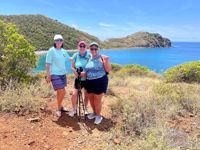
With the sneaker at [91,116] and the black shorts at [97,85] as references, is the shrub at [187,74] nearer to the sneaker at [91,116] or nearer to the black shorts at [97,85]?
the sneaker at [91,116]

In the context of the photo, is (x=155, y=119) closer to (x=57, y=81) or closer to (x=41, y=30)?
(x=57, y=81)

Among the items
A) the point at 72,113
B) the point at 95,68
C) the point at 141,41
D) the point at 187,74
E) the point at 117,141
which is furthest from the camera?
the point at 141,41

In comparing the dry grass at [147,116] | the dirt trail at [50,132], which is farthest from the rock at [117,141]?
the dirt trail at [50,132]

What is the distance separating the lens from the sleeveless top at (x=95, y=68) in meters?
5.60

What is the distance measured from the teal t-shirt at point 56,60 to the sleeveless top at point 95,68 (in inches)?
21.5

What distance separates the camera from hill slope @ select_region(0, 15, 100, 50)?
7700 centimetres

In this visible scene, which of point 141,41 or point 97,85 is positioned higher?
point 141,41

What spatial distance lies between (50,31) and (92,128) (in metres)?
85.1

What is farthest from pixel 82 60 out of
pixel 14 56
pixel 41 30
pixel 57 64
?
pixel 41 30

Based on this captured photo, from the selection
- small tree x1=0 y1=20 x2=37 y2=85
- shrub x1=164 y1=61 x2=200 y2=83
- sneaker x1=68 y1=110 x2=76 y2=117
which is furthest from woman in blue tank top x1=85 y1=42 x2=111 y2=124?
shrub x1=164 y1=61 x2=200 y2=83

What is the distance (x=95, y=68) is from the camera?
18.4 feet

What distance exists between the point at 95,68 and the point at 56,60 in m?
0.81

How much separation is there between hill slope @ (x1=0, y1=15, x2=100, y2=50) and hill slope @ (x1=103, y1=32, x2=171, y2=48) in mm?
53143

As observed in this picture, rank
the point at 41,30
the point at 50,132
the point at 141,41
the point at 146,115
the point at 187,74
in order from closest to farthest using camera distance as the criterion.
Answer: the point at 50,132 → the point at 146,115 → the point at 187,74 → the point at 41,30 → the point at 141,41
